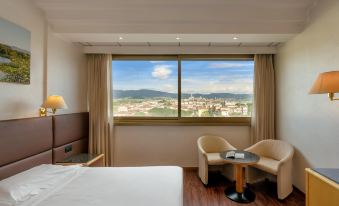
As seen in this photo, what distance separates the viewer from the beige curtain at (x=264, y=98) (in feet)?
12.6

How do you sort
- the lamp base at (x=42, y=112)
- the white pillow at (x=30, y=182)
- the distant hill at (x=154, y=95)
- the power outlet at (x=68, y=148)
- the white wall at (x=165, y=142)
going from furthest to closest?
the distant hill at (x=154, y=95), the white wall at (x=165, y=142), the power outlet at (x=68, y=148), the lamp base at (x=42, y=112), the white pillow at (x=30, y=182)

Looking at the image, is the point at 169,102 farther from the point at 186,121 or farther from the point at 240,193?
the point at 240,193

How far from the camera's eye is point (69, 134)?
10.4 ft

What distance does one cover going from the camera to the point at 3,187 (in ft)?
5.32

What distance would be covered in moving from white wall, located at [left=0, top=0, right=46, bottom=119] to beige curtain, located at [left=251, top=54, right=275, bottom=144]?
3.66m

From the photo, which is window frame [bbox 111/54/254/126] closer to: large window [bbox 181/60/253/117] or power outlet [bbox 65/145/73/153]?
large window [bbox 181/60/253/117]

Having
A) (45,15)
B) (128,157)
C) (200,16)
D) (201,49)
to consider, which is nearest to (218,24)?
(200,16)

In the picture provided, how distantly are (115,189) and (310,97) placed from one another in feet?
9.33

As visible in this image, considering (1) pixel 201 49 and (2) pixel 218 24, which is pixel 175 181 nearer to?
(2) pixel 218 24

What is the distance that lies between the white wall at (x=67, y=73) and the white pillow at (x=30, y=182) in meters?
1.26

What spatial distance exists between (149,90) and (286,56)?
2.62 meters

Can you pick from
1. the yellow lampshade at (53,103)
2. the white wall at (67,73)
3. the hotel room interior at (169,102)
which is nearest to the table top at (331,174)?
the hotel room interior at (169,102)

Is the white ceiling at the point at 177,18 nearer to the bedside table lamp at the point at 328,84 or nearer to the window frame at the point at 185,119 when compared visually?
the window frame at the point at 185,119

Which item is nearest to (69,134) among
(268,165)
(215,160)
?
(215,160)
